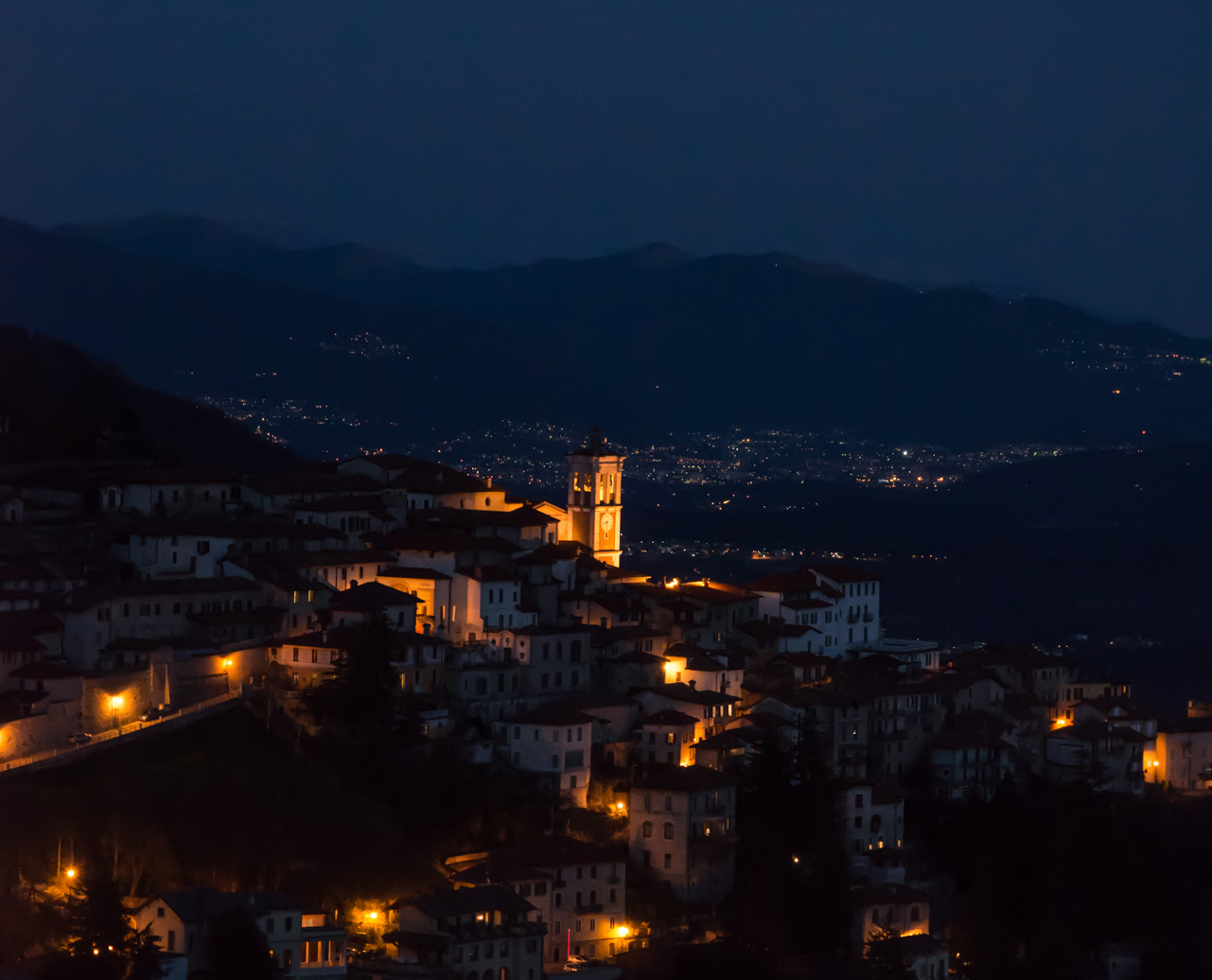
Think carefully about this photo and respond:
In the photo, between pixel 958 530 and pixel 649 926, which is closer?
pixel 649 926

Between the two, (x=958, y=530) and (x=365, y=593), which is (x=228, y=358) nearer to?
(x=958, y=530)

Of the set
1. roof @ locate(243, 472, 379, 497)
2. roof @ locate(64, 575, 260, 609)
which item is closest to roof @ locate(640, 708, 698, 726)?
roof @ locate(64, 575, 260, 609)

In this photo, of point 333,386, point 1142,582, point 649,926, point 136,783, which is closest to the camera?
point 136,783

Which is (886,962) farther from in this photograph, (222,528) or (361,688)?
(222,528)

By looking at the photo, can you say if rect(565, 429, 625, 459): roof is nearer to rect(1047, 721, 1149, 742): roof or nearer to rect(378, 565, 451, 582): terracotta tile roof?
rect(378, 565, 451, 582): terracotta tile roof

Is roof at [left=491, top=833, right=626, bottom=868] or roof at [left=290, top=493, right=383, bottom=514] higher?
roof at [left=290, top=493, right=383, bottom=514]

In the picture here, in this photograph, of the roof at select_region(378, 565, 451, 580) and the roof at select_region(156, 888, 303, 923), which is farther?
the roof at select_region(378, 565, 451, 580)

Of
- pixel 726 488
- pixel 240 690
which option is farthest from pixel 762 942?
pixel 726 488

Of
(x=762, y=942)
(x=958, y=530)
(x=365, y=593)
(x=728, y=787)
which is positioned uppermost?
(x=958, y=530)
